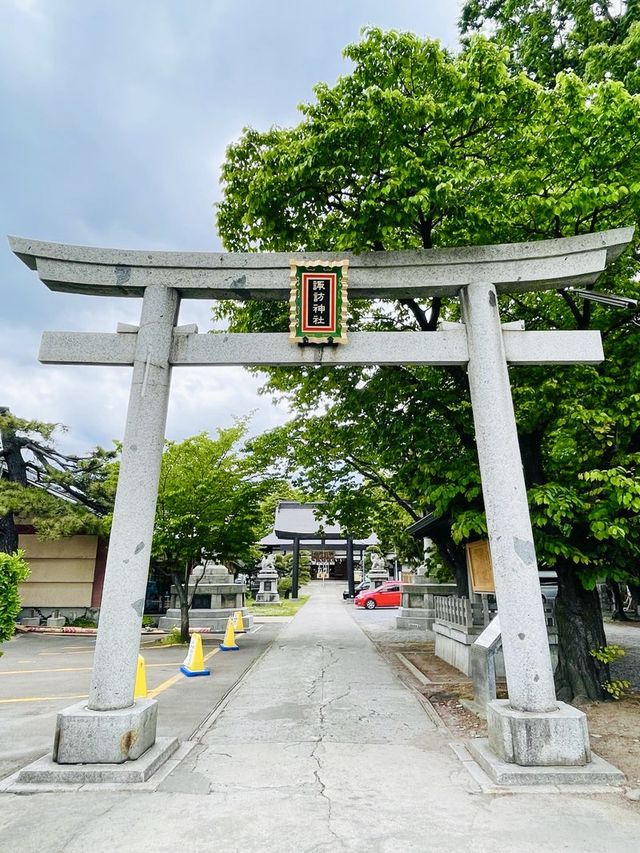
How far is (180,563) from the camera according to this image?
14.6m

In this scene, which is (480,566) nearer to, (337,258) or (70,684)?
(337,258)

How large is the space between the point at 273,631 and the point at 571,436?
13.7 metres

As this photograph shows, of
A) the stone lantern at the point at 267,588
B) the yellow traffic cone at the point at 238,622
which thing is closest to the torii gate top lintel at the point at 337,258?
the yellow traffic cone at the point at 238,622

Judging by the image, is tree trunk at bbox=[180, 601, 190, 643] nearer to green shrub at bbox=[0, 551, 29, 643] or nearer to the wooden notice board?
the wooden notice board

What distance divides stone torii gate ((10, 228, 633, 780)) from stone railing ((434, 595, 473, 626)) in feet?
18.3

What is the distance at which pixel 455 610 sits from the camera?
37.9ft

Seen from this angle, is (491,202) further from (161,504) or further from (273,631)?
(273,631)

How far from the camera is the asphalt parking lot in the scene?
629cm

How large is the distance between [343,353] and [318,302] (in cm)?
69

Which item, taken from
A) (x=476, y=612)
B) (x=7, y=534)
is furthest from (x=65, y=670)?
(x=476, y=612)

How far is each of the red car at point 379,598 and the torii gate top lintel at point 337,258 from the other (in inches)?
1019

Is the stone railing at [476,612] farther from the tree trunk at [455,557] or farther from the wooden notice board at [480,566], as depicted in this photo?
the tree trunk at [455,557]

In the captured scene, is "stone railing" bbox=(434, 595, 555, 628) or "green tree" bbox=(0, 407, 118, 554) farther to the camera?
"green tree" bbox=(0, 407, 118, 554)

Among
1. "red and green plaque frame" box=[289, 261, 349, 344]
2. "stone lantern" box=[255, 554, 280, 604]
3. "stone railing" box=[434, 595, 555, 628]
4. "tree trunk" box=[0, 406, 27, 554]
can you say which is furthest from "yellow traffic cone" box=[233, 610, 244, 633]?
"stone lantern" box=[255, 554, 280, 604]
